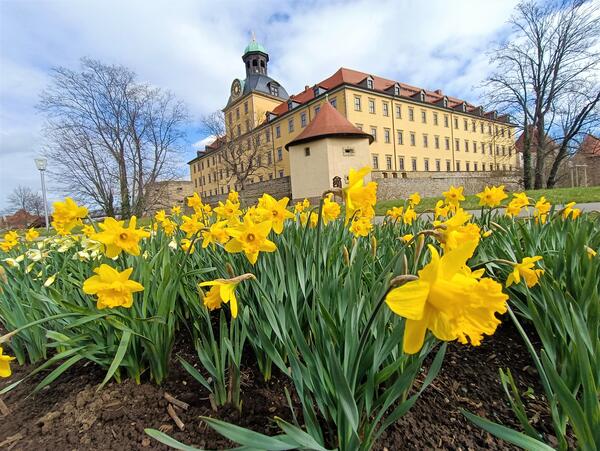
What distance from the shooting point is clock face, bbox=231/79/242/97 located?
4191 cm

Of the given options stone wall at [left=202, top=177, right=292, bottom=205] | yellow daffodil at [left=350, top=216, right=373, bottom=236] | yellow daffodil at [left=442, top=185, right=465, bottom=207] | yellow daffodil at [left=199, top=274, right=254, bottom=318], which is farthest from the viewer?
stone wall at [left=202, top=177, right=292, bottom=205]

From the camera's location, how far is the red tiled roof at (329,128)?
2363cm

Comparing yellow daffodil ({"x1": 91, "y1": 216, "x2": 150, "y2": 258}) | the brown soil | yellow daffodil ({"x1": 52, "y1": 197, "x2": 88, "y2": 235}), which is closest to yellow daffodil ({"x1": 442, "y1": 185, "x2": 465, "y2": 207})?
the brown soil

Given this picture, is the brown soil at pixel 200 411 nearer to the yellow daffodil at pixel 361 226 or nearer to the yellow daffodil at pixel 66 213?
the yellow daffodil at pixel 66 213

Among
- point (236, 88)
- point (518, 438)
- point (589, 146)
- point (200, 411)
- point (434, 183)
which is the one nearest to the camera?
point (518, 438)

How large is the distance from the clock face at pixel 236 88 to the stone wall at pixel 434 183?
26.6 metres

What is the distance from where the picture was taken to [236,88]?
42.6m

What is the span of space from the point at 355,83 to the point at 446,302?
35.5 meters

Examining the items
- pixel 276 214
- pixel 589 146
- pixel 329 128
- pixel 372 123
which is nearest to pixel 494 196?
pixel 276 214

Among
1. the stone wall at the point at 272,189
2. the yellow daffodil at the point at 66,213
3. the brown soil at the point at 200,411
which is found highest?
the stone wall at the point at 272,189

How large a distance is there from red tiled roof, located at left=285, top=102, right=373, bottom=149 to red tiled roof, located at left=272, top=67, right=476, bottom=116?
6.90 meters

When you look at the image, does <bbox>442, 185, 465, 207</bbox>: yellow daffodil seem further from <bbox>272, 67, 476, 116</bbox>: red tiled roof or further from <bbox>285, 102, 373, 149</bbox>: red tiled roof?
<bbox>272, 67, 476, 116</bbox>: red tiled roof

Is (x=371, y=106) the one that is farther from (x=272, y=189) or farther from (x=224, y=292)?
(x=224, y=292)

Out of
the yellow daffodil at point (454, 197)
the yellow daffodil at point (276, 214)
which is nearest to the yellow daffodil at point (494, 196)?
the yellow daffodil at point (454, 197)
